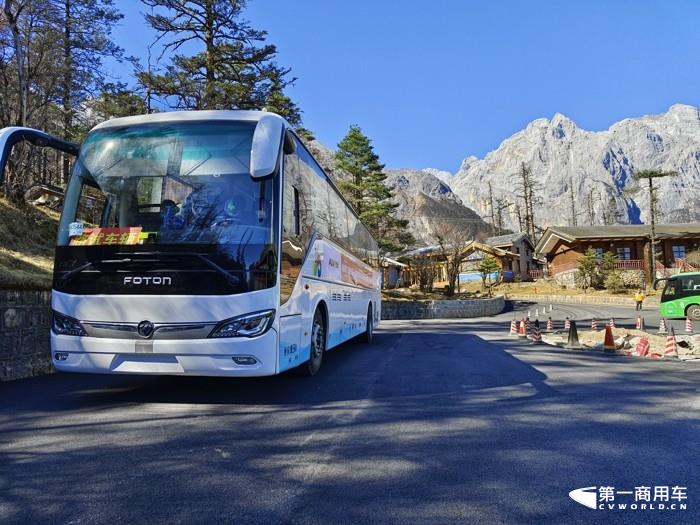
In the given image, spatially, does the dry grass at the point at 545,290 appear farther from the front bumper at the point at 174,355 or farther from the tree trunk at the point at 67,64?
the front bumper at the point at 174,355

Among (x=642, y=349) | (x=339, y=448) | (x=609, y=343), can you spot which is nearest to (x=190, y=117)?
(x=339, y=448)

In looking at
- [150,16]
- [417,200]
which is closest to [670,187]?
[417,200]

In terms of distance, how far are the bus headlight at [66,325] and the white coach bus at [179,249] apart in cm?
2

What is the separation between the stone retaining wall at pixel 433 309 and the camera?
99.7 feet

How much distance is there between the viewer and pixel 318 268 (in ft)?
22.9

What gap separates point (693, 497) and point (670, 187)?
23701 cm

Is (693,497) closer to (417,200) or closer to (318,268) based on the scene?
(318,268)

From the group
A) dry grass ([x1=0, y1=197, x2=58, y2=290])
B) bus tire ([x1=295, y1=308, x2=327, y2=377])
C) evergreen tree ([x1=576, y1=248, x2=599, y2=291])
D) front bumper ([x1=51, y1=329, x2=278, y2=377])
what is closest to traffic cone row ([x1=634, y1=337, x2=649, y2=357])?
bus tire ([x1=295, y1=308, x2=327, y2=377])

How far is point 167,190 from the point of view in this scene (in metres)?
5.22

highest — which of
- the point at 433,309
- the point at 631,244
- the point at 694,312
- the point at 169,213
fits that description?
the point at 631,244

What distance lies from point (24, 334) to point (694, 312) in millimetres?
24768

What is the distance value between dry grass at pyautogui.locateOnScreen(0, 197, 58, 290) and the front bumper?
293 cm

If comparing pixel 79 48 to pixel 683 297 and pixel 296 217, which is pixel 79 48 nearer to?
pixel 296 217

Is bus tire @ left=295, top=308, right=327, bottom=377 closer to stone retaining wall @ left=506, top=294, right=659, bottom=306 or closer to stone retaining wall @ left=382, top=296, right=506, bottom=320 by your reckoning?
stone retaining wall @ left=382, top=296, right=506, bottom=320
